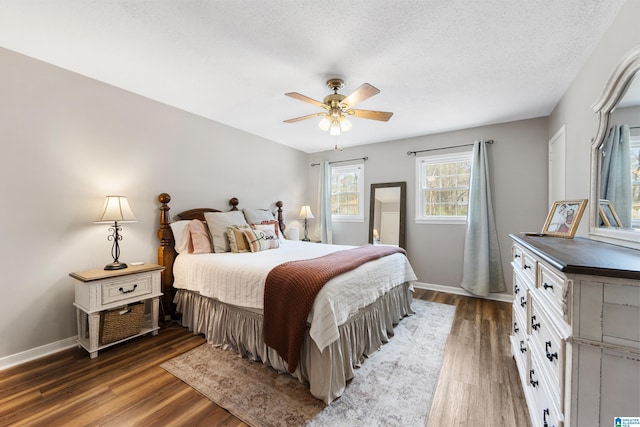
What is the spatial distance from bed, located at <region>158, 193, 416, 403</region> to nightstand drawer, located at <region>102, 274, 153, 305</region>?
0.35 meters

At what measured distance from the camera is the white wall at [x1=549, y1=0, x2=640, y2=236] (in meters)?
1.55

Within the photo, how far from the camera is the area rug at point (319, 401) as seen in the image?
1.59 metres

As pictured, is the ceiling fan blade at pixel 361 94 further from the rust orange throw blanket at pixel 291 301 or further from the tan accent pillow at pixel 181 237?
the tan accent pillow at pixel 181 237

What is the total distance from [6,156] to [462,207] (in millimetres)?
5126

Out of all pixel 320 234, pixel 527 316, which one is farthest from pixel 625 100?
pixel 320 234

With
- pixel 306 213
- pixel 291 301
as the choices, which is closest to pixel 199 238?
pixel 291 301

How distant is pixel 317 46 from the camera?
1.99 metres

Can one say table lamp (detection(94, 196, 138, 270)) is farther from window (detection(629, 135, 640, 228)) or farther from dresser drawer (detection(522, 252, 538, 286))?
window (detection(629, 135, 640, 228))

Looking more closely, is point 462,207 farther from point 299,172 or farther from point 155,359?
point 155,359

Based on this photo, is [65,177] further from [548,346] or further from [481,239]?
[481,239]

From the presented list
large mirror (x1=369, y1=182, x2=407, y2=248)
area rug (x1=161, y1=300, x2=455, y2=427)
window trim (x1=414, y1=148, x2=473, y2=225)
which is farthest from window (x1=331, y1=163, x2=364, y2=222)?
area rug (x1=161, y1=300, x2=455, y2=427)

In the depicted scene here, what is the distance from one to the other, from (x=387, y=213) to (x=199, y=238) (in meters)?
3.03

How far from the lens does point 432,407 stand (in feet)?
5.50

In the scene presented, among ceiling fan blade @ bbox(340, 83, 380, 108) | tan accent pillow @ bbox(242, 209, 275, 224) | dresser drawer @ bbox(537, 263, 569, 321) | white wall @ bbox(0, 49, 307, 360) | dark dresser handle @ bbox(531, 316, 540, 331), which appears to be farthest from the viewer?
tan accent pillow @ bbox(242, 209, 275, 224)
